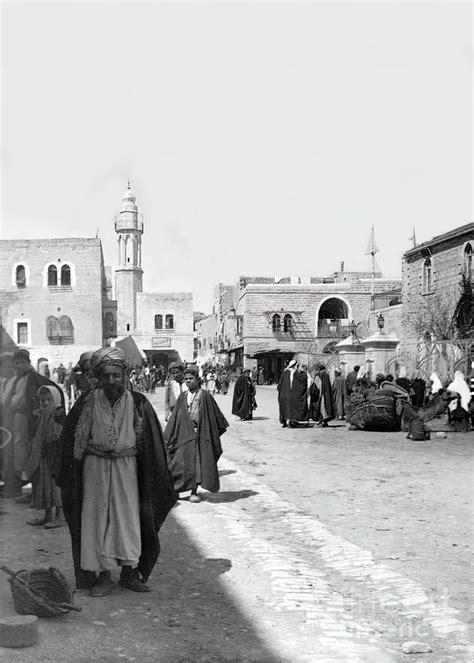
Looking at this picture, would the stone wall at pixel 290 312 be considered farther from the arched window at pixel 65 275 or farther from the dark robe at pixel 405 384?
the dark robe at pixel 405 384

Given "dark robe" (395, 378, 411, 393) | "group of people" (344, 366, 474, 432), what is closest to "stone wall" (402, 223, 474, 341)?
"group of people" (344, 366, 474, 432)

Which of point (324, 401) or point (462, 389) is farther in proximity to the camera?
point (324, 401)

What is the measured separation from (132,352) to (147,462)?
4138cm

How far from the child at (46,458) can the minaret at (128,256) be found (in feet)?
170

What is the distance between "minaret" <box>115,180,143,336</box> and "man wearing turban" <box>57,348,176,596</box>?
54426mm

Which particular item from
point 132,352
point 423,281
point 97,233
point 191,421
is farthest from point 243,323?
point 191,421

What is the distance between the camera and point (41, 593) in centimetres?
422

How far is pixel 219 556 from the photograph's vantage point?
5637mm

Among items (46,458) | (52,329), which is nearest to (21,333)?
(52,329)

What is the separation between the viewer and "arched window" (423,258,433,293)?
102 feet

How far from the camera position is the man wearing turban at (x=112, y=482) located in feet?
14.8

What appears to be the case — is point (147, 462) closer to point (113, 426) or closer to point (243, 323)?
point (113, 426)

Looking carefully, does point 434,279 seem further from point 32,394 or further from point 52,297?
point 32,394

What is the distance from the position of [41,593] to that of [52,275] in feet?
142
